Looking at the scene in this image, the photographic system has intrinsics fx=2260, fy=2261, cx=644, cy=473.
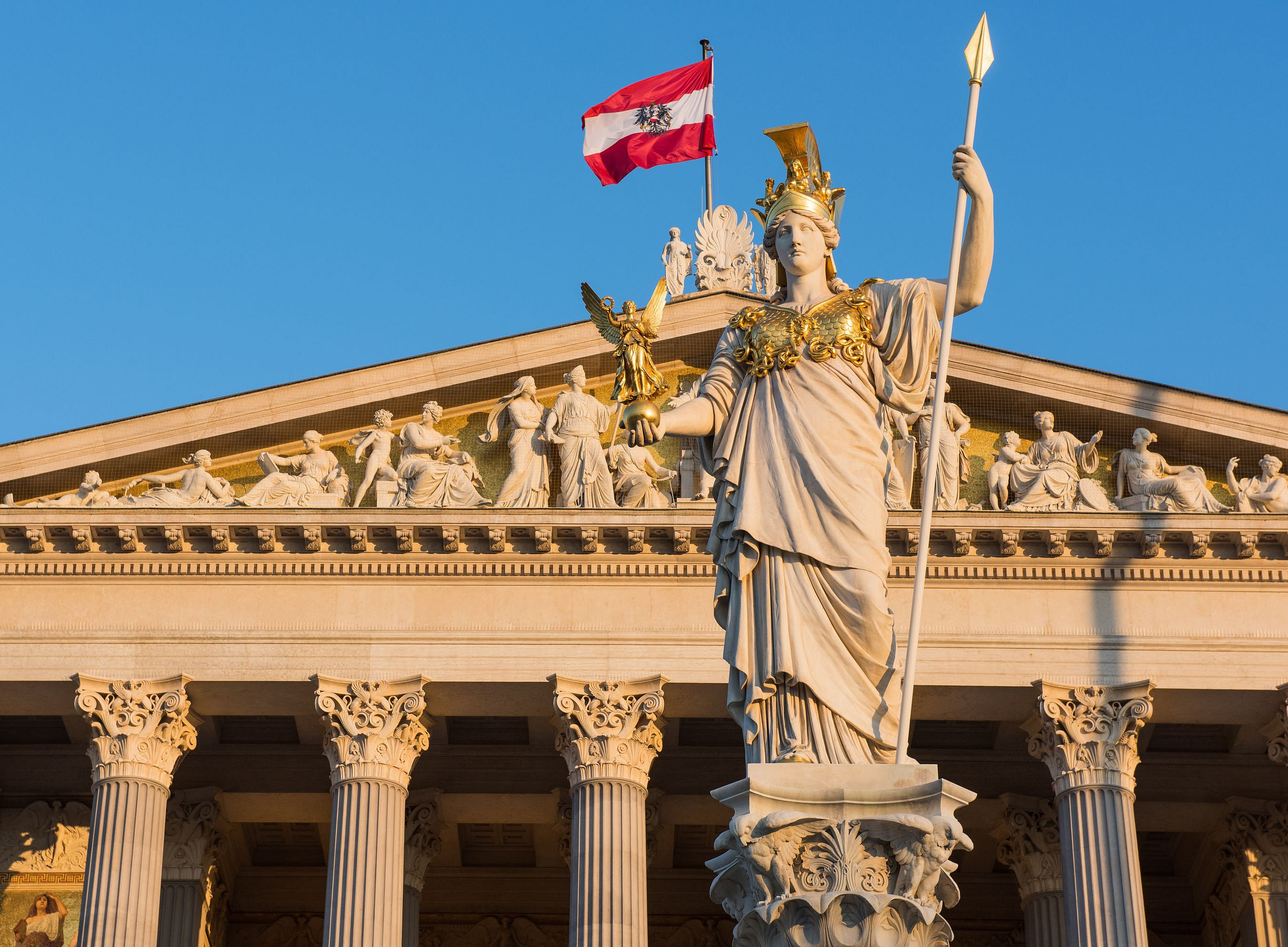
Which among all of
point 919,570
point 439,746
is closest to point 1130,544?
point 439,746

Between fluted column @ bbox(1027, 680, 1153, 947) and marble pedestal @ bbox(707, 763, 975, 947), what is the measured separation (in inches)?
880

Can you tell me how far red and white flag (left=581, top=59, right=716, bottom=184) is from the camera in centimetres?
3850

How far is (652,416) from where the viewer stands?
362 inches

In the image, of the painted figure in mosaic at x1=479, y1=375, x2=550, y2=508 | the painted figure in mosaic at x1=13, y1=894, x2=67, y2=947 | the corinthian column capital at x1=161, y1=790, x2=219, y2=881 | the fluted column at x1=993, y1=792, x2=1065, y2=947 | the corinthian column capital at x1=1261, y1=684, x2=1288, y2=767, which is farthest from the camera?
the painted figure in mosaic at x1=13, y1=894, x2=67, y2=947

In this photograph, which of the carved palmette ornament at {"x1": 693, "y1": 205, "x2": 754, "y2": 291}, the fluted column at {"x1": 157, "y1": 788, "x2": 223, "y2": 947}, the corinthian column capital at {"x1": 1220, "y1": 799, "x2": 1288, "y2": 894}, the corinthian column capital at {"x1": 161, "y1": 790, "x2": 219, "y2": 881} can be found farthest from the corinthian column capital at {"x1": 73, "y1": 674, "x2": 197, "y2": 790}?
the corinthian column capital at {"x1": 1220, "y1": 799, "x2": 1288, "y2": 894}

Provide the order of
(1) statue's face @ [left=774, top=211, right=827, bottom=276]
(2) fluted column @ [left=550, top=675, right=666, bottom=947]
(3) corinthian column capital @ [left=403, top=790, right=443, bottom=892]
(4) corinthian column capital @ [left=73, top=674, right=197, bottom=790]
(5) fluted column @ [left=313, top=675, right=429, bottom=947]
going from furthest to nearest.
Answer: (3) corinthian column capital @ [left=403, top=790, right=443, bottom=892], (4) corinthian column capital @ [left=73, top=674, right=197, bottom=790], (5) fluted column @ [left=313, top=675, right=429, bottom=947], (2) fluted column @ [left=550, top=675, right=666, bottom=947], (1) statue's face @ [left=774, top=211, right=827, bottom=276]

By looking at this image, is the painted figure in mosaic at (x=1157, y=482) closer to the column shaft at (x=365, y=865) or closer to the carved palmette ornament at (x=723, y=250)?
the carved palmette ornament at (x=723, y=250)

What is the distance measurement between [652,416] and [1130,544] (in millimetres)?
24139

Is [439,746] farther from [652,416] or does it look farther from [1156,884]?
[652,416]

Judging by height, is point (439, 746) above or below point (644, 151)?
below

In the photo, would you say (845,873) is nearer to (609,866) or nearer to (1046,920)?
(609,866)

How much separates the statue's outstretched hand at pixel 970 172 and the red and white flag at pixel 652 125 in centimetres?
2919

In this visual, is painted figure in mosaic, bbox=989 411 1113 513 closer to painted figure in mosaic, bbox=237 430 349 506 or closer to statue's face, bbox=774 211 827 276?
painted figure in mosaic, bbox=237 430 349 506

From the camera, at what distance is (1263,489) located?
1307 inches
